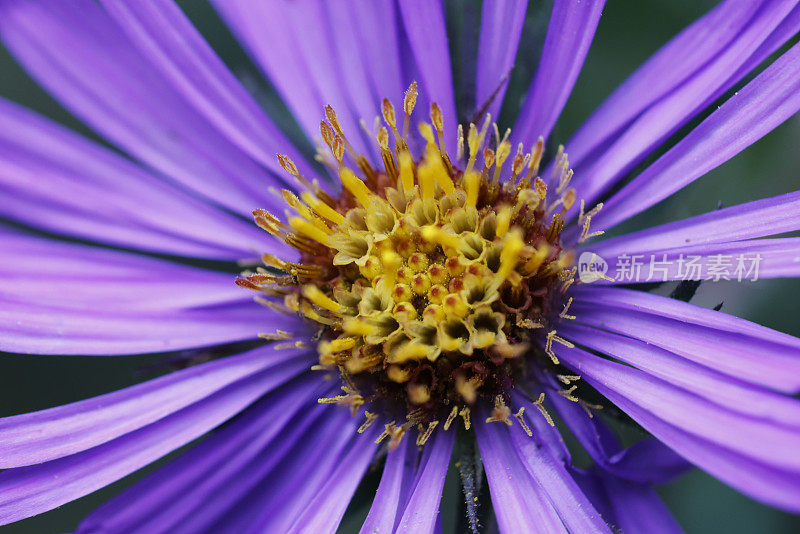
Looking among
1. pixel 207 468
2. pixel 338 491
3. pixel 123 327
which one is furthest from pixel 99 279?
pixel 338 491

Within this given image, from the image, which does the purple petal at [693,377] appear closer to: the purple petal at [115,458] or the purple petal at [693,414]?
the purple petal at [693,414]

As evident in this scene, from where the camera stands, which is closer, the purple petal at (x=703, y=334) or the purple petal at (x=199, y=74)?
the purple petal at (x=703, y=334)

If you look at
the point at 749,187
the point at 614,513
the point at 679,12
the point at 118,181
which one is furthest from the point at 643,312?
the point at 118,181

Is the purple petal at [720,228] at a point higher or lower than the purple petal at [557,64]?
lower

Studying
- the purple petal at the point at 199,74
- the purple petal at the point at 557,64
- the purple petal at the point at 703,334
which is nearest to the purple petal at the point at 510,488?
the purple petal at the point at 703,334

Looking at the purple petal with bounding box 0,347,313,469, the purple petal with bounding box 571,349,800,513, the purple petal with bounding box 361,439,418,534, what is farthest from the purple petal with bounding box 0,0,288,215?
the purple petal with bounding box 571,349,800,513

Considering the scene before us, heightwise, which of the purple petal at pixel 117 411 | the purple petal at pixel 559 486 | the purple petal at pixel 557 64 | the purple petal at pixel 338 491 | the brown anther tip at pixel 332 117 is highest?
the brown anther tip at pixel 332 117
